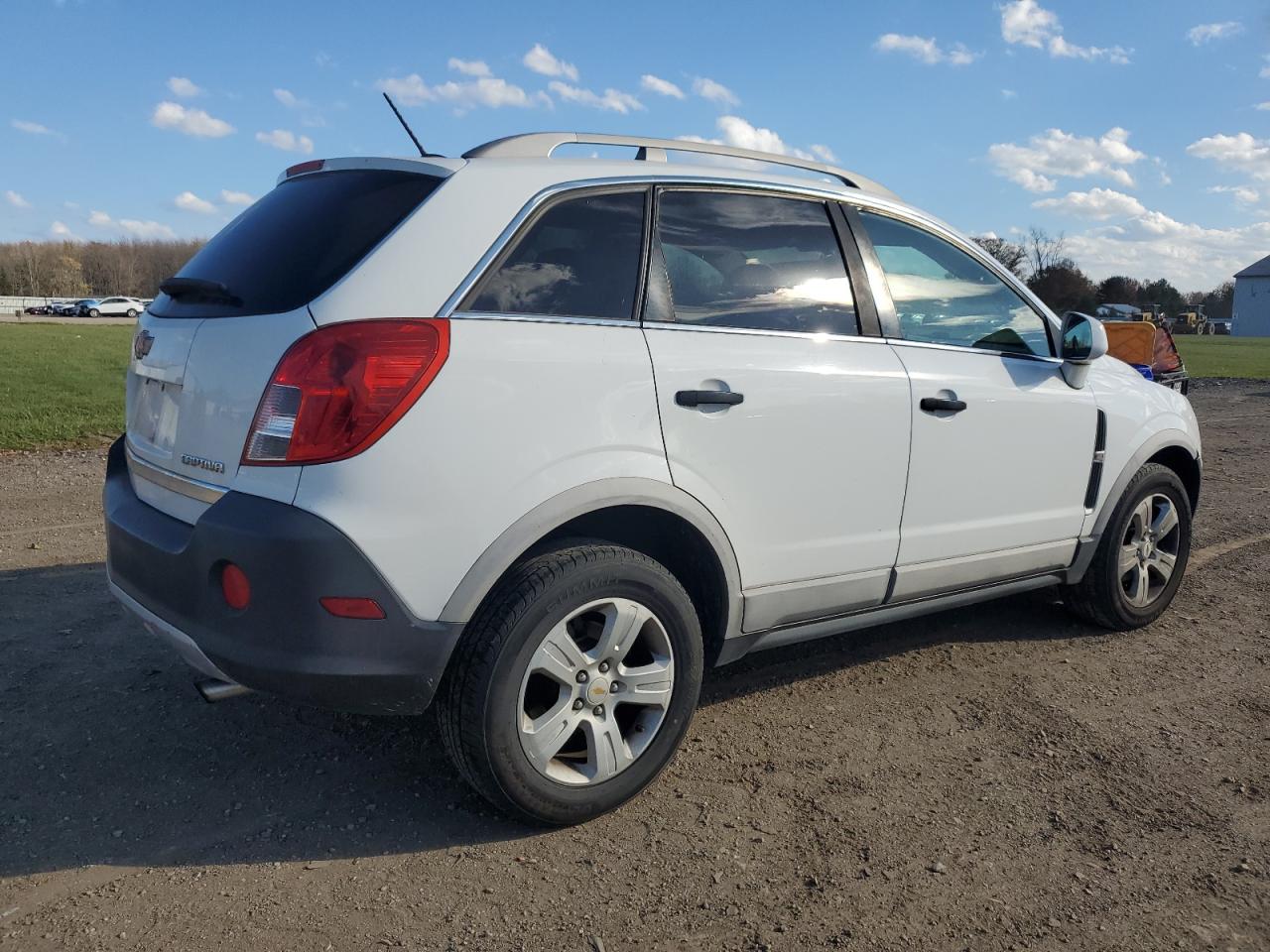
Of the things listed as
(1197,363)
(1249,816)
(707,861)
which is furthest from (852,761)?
(1197,363)

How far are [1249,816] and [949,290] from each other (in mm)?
2083

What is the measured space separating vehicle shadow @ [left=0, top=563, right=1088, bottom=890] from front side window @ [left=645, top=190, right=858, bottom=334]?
4.96 feet

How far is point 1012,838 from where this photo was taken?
2965mm

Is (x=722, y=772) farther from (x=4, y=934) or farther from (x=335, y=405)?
(x=4, y=934)

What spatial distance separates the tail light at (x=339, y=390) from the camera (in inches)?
101

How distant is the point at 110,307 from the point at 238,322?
83732 millimetres

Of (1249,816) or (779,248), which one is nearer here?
(1249,816)

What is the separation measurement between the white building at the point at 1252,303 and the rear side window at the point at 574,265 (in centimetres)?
10372

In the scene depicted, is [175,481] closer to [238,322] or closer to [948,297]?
[238,322]

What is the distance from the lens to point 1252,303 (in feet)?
308

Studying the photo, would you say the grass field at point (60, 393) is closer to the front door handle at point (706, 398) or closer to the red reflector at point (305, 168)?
the red reflector at point (305, 168)

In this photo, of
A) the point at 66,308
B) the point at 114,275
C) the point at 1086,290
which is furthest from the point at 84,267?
the point at 1086,290

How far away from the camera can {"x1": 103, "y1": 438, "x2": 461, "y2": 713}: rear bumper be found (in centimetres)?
255

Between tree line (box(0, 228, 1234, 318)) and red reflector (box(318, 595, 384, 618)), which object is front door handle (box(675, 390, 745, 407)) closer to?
red reflector (box(318, 595, 384, 618))
